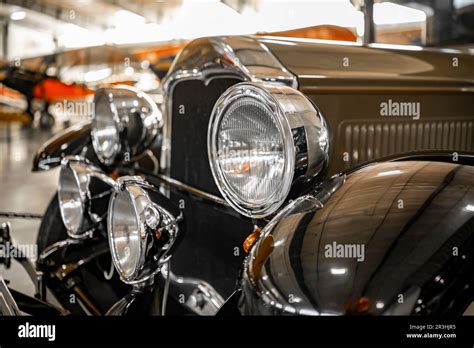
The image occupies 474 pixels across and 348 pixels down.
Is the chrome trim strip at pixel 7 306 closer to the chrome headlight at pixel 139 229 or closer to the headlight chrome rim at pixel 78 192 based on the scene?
the chrome headlight at pixel 139 229

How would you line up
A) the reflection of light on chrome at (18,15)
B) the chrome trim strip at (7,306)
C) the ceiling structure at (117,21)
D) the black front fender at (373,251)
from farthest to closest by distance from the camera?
1. the reflection of light on chrome at (18,15)
2. the ceiling structure at (117,21)
3. the chrome trim strip at (7,306)
4. the black front fender at (373,251)

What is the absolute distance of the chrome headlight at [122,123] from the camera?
1889mm

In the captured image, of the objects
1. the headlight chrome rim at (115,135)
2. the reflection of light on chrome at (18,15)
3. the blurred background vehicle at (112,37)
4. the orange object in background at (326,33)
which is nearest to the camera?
the headlight chrome rim at (115,135)

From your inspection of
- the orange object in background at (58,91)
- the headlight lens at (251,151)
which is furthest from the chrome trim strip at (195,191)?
the orange object in background at (58,91)

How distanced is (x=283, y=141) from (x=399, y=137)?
0.84 metres

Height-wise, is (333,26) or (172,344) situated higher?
(333,26)

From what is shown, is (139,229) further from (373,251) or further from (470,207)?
(470,207)

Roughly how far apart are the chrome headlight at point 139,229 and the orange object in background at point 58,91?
1129 centimetres

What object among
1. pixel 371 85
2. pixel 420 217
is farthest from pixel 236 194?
pixel 371 85

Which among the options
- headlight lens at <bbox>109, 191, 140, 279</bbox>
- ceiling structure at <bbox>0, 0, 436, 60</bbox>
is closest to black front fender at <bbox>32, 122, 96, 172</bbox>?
headlight lens at <bbox>109, 191, 140, 279</bbox>

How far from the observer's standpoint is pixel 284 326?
93 cm

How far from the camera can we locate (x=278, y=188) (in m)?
1.14

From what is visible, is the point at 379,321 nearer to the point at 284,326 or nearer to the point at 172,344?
the point at 284,326

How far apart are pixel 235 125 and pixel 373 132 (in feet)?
2.30
